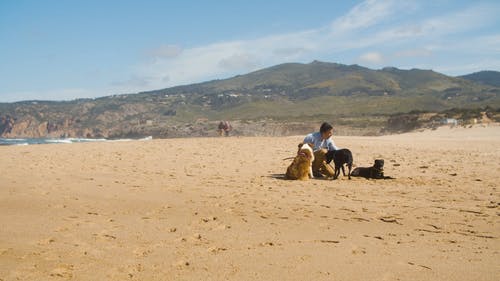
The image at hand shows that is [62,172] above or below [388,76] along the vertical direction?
below

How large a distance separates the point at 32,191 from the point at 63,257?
4.45 meters

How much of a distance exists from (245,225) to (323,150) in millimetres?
5096

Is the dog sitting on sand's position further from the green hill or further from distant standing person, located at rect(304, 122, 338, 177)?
the green hill

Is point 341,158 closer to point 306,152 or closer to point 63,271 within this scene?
point 306,152

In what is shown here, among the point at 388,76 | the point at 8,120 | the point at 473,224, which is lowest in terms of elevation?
the point at 473,224

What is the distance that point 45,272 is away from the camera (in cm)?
424

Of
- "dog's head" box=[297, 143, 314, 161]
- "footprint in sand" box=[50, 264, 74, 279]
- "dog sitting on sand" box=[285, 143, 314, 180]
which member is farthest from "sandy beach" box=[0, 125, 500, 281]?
"dog's head" box=[297, 143, 314, 161]

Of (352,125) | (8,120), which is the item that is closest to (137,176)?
(352,125)

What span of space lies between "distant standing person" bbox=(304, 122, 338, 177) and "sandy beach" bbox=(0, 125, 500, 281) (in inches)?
34.0

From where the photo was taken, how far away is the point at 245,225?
6055 millimetres

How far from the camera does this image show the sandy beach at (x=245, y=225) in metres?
4.32

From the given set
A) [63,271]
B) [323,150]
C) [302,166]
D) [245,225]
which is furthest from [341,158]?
[63,271]

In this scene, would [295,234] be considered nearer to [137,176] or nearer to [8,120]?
[137,176]

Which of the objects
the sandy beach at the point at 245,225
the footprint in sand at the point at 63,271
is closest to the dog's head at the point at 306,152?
the sandy beach at the point at 245,225
